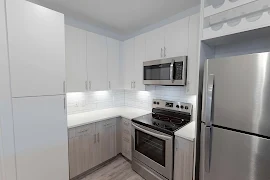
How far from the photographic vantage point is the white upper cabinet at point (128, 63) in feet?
8.24

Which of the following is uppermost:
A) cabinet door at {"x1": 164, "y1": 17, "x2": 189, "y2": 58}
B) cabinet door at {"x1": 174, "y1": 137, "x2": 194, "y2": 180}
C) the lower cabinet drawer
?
cabinet door at {"x1": 164, "y1": 17, "x2": 189, "y2": 58}

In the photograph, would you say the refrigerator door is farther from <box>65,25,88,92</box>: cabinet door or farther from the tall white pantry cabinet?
<box>65,25,88,92</box>: cabinet door

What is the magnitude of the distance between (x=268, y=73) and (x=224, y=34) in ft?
1.65

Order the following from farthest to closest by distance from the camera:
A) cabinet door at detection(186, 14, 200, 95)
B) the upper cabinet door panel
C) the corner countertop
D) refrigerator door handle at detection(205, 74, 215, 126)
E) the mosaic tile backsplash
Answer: the mosaic tile backsplash → cabinet door at detection(186, 14, 200, 95) → the corner countertop → the upper cabinet door panel → refrigerator door handle at detection(205, 74, 215, 126)

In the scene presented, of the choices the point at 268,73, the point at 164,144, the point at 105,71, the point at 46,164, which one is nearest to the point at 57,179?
the point at 46,164

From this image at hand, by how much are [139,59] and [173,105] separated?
103 cm

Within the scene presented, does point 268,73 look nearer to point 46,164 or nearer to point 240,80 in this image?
point 240,80

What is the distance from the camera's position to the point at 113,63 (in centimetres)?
261

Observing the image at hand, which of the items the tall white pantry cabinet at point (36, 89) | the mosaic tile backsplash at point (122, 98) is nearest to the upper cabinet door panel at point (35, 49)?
the tall white pantry cabinet at point (36, 89)

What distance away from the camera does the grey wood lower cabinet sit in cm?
191

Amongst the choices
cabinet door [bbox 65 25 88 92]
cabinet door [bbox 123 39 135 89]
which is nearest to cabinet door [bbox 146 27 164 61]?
cabinet door [bbox 123 39 135 89]

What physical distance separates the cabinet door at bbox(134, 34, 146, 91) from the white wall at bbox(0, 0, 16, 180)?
175cm

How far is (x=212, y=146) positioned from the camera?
116 cm

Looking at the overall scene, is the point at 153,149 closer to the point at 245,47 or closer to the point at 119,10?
the point at 245,47
